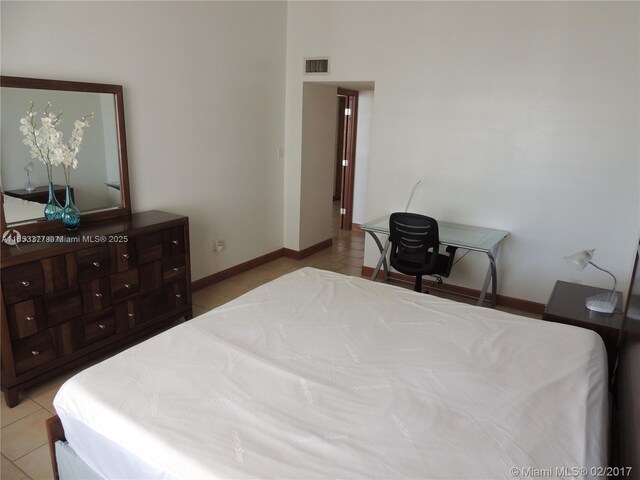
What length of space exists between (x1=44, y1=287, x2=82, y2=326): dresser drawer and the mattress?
3.25ft

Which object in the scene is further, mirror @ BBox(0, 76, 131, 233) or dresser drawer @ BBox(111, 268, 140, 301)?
dresser drawer @ BBox(111, 268, 140, 301)

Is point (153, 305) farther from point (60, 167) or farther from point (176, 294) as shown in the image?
point (60, 167)

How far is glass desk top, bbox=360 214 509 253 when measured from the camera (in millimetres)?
3408

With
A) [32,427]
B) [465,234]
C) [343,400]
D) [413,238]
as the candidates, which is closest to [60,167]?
[32,427]

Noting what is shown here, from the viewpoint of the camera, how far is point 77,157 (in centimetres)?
296

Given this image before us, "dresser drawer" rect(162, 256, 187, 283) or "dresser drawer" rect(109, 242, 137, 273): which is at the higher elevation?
"dresser drawer" rect(109, 242, 137, 273)

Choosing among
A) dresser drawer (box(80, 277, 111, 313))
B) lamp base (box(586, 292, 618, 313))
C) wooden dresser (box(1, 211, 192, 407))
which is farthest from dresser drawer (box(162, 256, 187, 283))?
lamp base (box(586, 292, 618, 313))

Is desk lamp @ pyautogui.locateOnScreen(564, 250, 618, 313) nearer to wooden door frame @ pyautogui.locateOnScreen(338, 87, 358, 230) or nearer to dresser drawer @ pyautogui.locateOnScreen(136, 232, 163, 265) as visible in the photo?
dresser drawer @ pyautogui.locateOnScreen(136, 232, 163, 265)

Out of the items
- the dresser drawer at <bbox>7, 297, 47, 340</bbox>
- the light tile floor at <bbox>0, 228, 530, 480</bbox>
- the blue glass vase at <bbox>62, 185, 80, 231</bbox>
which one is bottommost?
the light tile floor at <bbox>0, 228, 530, 480</bbox>

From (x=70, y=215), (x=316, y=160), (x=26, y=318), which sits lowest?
(x=26, y=318)

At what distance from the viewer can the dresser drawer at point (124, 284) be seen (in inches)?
113

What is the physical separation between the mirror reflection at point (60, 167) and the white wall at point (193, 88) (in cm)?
→ 14

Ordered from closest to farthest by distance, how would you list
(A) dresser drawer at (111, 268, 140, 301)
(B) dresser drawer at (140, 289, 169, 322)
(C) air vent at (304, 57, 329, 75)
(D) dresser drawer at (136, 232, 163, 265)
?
1. (A) dresser drawer at (111, 268, 140, 301)
2. (D) dresser drawer at (136, 232, 163, 265)
3. (B) dresser drawer at (140, 289, 169, 322)
4. (C) air vent at (304, 57, 329, 75)

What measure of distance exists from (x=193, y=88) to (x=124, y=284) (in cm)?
177
